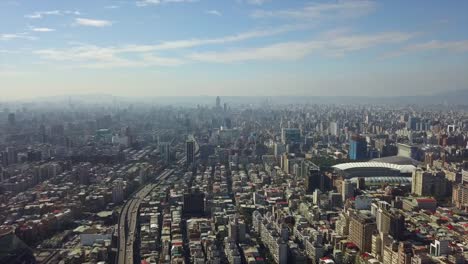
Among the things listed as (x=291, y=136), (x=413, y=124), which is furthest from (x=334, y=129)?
(x=291, y=136)

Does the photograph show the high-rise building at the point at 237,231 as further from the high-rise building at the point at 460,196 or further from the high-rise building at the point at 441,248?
the high-rise building at the point at 460,196

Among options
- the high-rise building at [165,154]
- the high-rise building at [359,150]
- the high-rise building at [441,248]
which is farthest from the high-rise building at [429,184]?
the high-rise building at [165,154]

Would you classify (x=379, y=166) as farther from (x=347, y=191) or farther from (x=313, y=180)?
(x=347, y=191)

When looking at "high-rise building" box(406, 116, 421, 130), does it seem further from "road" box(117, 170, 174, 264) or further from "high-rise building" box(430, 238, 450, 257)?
"high-rise building" box(430, 238, 450, 257)

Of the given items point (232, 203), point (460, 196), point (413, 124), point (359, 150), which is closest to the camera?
point (460, 196)

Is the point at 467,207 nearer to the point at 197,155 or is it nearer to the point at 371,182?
the point at 371,182

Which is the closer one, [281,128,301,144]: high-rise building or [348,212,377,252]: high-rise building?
[348,212,377,252]: high-rise building

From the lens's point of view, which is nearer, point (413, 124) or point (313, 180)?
point (313, 180)

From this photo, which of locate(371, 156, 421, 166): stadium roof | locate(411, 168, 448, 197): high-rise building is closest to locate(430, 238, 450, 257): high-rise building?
locate(411, 168, 448, 197): high-rise building
